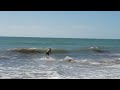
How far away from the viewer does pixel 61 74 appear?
233 inches
